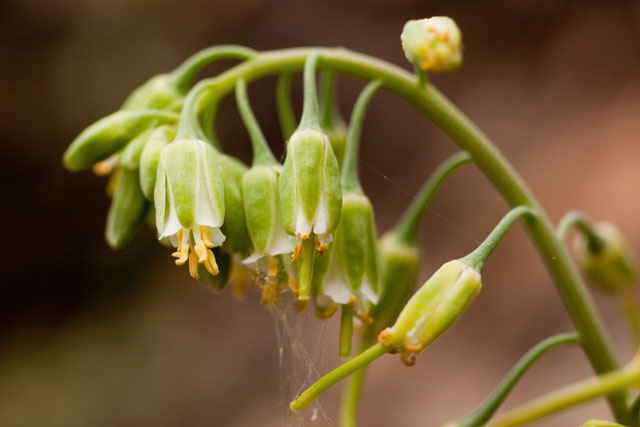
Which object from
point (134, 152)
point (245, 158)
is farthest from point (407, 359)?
point (245, 158)

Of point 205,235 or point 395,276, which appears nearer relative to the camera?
point 205,235

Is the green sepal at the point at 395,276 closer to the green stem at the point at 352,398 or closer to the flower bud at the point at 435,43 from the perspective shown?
the green stem at the point at 352,398

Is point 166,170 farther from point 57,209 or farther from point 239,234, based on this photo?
point 57,209

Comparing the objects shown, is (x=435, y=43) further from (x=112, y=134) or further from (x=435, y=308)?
(x=112, y=134)

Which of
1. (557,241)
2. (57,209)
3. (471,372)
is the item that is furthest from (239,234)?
(57,209)

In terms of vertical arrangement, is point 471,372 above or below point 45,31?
below

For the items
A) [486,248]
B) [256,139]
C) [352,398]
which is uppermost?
[256,139]

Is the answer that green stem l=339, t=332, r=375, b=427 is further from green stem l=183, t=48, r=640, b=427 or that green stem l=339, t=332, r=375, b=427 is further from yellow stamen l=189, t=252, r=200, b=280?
yellow stamen l=189, t=252, r=200, b=280
